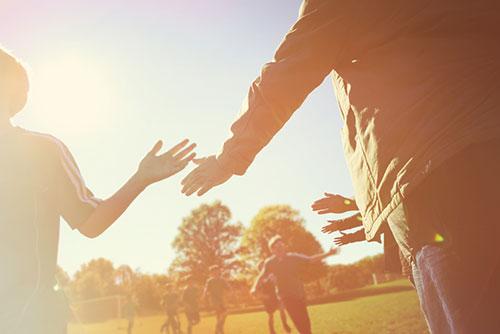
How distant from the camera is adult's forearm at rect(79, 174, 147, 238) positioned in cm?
206

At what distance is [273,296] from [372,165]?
13.0 m

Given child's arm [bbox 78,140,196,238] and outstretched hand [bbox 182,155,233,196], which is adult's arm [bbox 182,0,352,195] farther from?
child's arm [bbox 78,140,196,238]

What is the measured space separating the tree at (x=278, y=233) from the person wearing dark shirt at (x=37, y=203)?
2141 inches

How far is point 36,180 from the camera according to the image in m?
2.02

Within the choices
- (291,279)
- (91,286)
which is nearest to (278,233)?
(291,279)

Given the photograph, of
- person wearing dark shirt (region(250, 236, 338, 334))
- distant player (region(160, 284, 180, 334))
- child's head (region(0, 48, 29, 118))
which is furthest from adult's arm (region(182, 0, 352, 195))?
distant player (region(160, 284, 180, 334))

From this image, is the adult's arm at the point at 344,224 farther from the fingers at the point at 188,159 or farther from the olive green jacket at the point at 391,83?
the fingers at the point at 188,159

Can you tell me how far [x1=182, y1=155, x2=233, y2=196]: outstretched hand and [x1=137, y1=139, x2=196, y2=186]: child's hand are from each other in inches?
5.6

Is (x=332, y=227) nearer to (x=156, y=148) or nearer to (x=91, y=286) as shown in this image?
(x=156, y=148)

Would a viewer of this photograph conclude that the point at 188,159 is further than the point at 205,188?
Yes

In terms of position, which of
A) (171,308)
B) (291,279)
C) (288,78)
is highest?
(288,78)

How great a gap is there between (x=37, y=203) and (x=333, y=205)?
1.55 m

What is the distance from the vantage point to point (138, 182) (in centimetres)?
216

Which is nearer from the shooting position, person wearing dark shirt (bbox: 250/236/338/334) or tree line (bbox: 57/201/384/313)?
person wearing dark shirt (bbox: 250/236/338/334)
